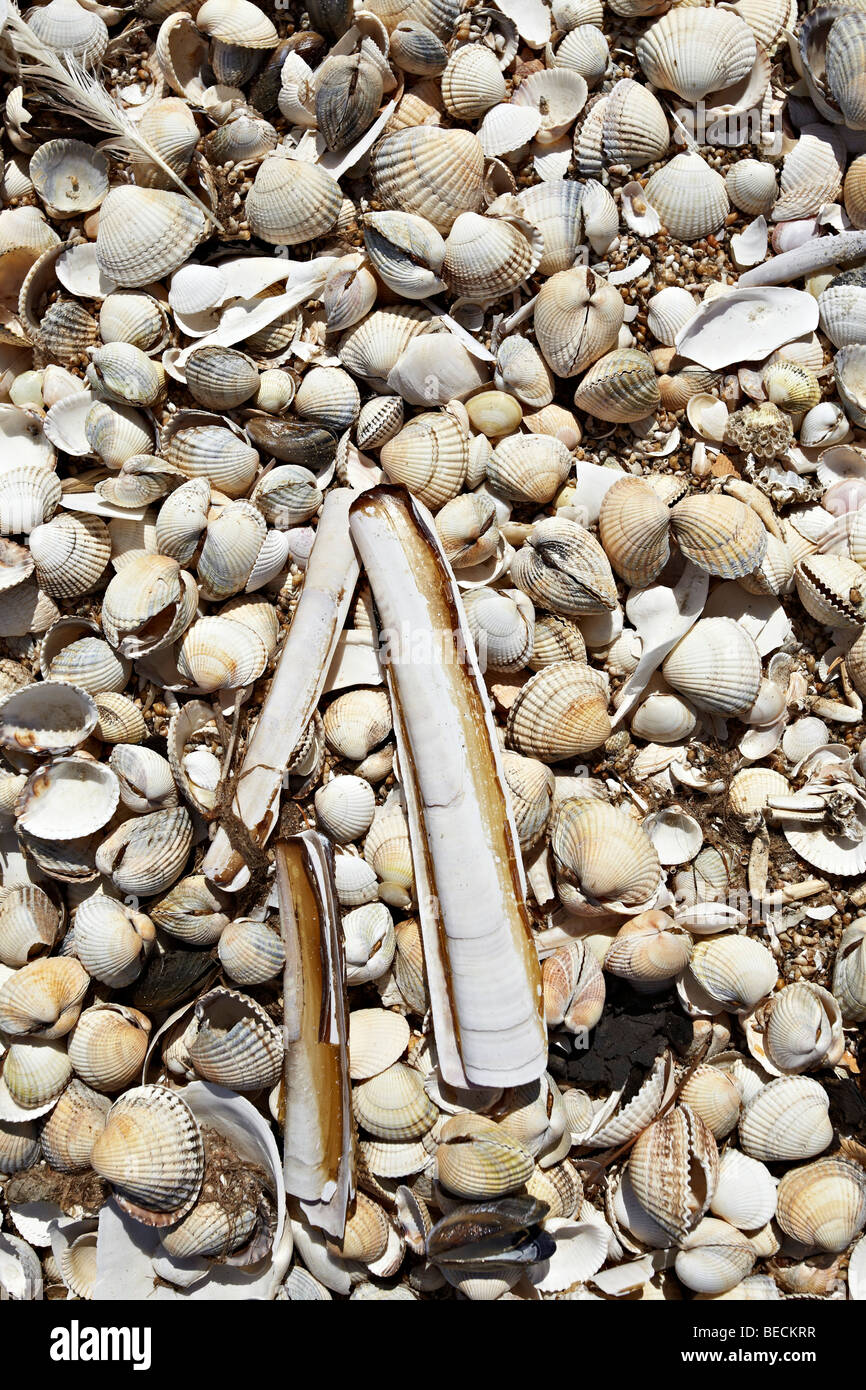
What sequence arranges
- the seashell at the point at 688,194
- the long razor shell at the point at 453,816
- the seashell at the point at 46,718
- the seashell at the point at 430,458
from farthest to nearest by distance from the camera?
the seashell at the point at 688,194 → the seashell at the point at 430,458 → the seashell at the point at 46,718 → the long razor shell at the point at 453,816

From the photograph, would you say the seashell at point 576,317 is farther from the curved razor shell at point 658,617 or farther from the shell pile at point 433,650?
the curved razor shell at point 658,617

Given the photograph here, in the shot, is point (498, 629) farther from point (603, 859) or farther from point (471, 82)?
point (471, 82)

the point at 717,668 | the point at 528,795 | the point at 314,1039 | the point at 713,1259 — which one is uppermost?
the point at 717,668

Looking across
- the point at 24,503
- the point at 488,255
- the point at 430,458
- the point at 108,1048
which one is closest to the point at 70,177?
the point at 24,503

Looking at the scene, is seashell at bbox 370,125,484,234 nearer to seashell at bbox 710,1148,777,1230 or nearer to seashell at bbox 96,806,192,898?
seashell at bbox 96,806,192,898

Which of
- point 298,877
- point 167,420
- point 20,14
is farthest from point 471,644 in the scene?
point 20,14

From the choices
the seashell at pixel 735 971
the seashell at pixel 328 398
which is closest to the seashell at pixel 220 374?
the seashell at pixel 328 398
